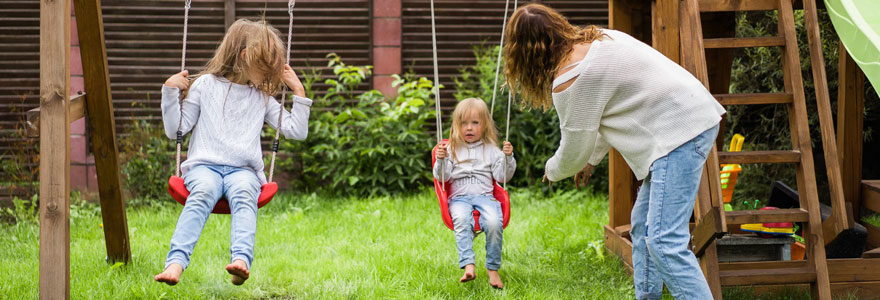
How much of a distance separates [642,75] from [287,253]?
295cm

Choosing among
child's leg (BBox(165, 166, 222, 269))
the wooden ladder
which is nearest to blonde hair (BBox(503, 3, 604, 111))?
the wooden ladder

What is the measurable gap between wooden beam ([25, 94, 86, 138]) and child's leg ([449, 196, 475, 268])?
200cm

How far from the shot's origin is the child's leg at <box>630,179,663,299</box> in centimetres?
354

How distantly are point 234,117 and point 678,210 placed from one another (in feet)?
7.18

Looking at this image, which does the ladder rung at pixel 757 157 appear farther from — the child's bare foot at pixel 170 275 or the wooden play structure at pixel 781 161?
the child's bare foot at pixel 170 275

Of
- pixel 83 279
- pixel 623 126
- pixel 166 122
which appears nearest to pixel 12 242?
pixel 83 279

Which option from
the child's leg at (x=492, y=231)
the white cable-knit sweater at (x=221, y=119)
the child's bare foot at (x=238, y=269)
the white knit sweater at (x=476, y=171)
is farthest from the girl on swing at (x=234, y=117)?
the child's leg at (x=492, y=231)

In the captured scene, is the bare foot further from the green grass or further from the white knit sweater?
the white knit sweater

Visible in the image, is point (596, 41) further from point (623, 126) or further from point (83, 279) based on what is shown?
point (83, 279)

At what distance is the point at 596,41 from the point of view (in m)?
3.11

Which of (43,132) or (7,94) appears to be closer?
(43,132)

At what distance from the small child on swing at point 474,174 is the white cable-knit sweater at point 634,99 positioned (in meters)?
1.34

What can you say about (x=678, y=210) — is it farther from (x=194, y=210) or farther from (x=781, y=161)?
(x=194, y=210)

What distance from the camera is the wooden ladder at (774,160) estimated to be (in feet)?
11.9
